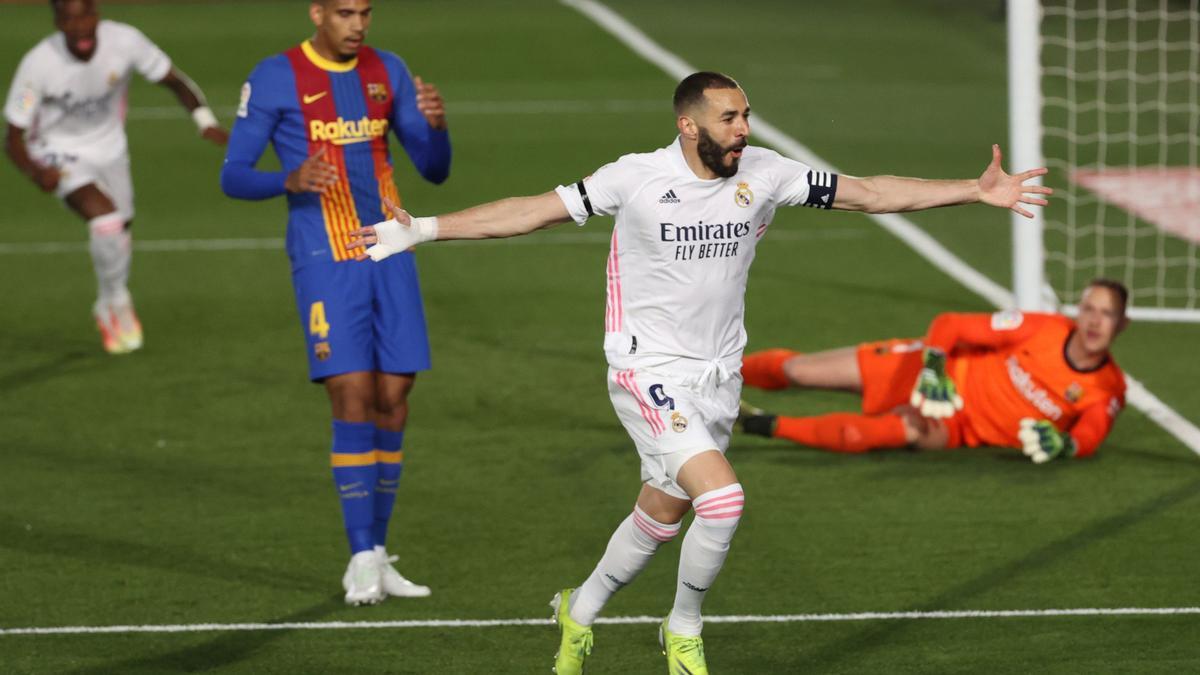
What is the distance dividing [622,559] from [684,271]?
1.03m

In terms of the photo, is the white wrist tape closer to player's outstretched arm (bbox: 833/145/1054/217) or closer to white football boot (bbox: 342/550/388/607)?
white football boot (bbox: 342/550/388/607)

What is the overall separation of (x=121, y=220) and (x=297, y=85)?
14.6 ft

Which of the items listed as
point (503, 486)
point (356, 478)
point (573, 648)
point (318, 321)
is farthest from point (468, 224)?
point (503, 486)

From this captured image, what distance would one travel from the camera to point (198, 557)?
8.33 meters

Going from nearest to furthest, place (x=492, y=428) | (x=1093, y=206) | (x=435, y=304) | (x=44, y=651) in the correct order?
(x=44, y=651), (x=492, y=428), (x=435, y=304), (x=1093, y=206)

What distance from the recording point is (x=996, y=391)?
381 inches

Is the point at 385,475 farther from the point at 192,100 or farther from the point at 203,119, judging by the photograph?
the point at 192,100

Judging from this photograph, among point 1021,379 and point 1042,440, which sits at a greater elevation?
point 1021,379

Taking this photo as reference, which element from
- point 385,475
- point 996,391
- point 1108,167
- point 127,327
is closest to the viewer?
point 385,475

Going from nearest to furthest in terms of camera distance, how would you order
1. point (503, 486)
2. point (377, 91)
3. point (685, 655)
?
1. point (685, 655)
2. point (377, 91)
3. point (503, 486)

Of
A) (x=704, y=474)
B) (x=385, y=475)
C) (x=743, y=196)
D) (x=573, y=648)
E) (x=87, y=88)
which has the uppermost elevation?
(x=87, y=88)

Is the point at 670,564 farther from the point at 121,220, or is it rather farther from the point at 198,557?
the point at 121,220

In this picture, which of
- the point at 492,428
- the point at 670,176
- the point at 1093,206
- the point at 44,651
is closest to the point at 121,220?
the point at 492,428

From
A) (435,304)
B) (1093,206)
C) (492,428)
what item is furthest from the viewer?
(1093,206)
